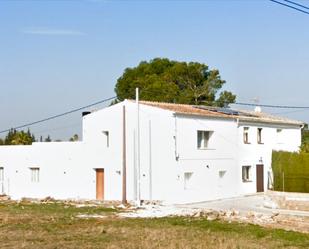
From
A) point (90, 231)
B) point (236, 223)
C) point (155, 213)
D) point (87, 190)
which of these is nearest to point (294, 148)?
point (87, 190)

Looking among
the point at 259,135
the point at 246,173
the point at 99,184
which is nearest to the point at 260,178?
the point at 246,173

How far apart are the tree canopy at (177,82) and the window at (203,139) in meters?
18.3

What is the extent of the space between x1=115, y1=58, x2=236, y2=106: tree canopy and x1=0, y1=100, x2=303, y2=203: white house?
49.7 feet

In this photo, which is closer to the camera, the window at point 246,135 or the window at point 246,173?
the window at point 246,173

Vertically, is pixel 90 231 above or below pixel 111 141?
below

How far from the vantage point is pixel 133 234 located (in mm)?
20328

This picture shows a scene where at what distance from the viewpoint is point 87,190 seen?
41688 millimetres

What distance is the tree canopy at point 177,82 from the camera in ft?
195

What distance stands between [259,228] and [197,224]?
2430 millimetres

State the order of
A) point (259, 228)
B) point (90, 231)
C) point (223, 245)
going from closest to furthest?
point (223, 245) → point (90, 231) → point (259, 228)

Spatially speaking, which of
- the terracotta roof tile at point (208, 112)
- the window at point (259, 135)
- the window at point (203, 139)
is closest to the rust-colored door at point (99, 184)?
the terracotta roof tile at point (208, 112)

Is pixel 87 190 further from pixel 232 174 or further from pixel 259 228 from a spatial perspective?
pixel 259 228

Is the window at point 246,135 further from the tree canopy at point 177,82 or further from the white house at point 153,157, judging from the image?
the tree canopy at point 177,82

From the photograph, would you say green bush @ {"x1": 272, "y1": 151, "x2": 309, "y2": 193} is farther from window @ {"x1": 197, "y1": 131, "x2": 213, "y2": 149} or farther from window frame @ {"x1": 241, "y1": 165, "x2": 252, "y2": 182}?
window @ {"x1": 197, "y1": 131, "x2": 213, "y2": 149}
